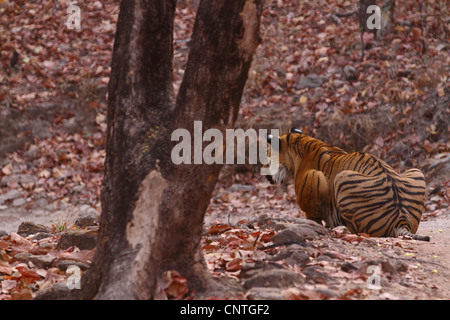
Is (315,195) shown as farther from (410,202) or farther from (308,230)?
(308,230)

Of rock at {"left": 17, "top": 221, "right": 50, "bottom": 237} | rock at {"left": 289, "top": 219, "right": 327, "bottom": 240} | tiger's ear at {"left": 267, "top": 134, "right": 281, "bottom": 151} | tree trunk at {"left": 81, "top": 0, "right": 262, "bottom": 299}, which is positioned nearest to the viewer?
tree trunk at {"left": 81, "top": 0, "right": 262, "bottom": 299}

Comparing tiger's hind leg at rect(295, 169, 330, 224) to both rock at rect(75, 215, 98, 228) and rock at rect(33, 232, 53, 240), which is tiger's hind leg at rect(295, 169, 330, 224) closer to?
rock at rect(75, 215, 98, 228)

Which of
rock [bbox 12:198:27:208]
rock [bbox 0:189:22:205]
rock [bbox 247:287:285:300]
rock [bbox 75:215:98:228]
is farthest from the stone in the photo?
rock [bbox 247:287:285:300]

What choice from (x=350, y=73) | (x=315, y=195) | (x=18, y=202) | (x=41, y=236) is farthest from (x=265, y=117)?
(x=41, y=236)

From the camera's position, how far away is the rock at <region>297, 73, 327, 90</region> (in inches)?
458

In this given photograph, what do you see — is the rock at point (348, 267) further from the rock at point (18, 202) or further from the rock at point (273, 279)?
the rock at point (18, 202)

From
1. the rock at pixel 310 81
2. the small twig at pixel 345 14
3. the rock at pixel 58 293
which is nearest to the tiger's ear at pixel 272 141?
the rock at pixel 58 293

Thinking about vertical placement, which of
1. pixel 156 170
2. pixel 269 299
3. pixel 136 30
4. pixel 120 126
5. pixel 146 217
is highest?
pixel 136 30

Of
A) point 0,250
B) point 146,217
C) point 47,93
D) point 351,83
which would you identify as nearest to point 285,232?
point 146,217

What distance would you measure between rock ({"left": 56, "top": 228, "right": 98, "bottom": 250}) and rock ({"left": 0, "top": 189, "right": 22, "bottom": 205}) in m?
6.59

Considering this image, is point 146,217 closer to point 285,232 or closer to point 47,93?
point 285,232

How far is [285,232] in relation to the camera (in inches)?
183

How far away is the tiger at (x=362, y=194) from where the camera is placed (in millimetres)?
5770
